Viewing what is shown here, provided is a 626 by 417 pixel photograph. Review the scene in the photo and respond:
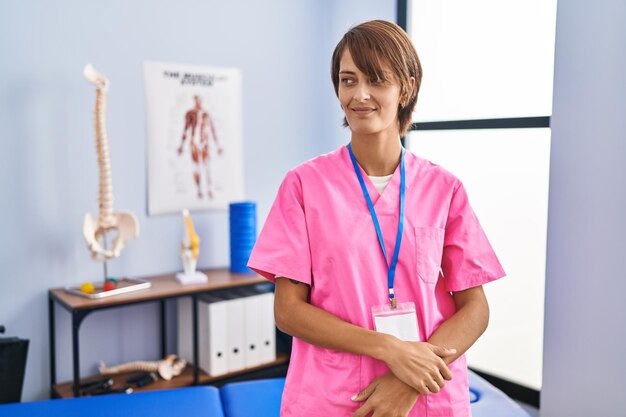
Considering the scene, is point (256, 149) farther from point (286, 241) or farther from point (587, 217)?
point (286, 241)

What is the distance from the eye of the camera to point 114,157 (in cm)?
264

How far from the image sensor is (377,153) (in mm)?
1195

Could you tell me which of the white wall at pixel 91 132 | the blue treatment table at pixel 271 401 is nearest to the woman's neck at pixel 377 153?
the blue treatment table at pixel 271 401

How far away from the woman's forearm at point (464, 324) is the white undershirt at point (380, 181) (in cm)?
26

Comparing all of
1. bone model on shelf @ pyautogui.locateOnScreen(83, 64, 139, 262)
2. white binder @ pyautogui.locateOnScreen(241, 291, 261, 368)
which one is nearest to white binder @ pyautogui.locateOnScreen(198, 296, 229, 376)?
white binder @ pyautogui.locateOnScreen(241, 291, 261, 368)

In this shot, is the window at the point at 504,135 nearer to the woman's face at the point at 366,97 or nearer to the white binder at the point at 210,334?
the white binder at the point at 210,334

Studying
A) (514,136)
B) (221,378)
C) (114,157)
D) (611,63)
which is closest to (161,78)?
(114,157)

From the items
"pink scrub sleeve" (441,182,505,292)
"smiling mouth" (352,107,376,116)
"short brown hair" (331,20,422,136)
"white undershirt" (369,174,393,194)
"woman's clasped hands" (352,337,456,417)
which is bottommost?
"woman's clasped hands" (352,337,456,417)

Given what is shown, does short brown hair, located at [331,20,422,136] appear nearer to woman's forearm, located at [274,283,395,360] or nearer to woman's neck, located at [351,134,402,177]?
woman's neck, located at [351,134,402,177]

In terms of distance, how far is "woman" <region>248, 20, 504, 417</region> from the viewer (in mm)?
1074

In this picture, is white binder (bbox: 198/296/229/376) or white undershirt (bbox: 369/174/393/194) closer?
white undershirt (bbox: 369/174/393/194)

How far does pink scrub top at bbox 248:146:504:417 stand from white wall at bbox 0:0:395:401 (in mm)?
1664

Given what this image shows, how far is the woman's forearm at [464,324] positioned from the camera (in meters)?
1.13

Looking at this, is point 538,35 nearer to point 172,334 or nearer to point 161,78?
point 161,78
